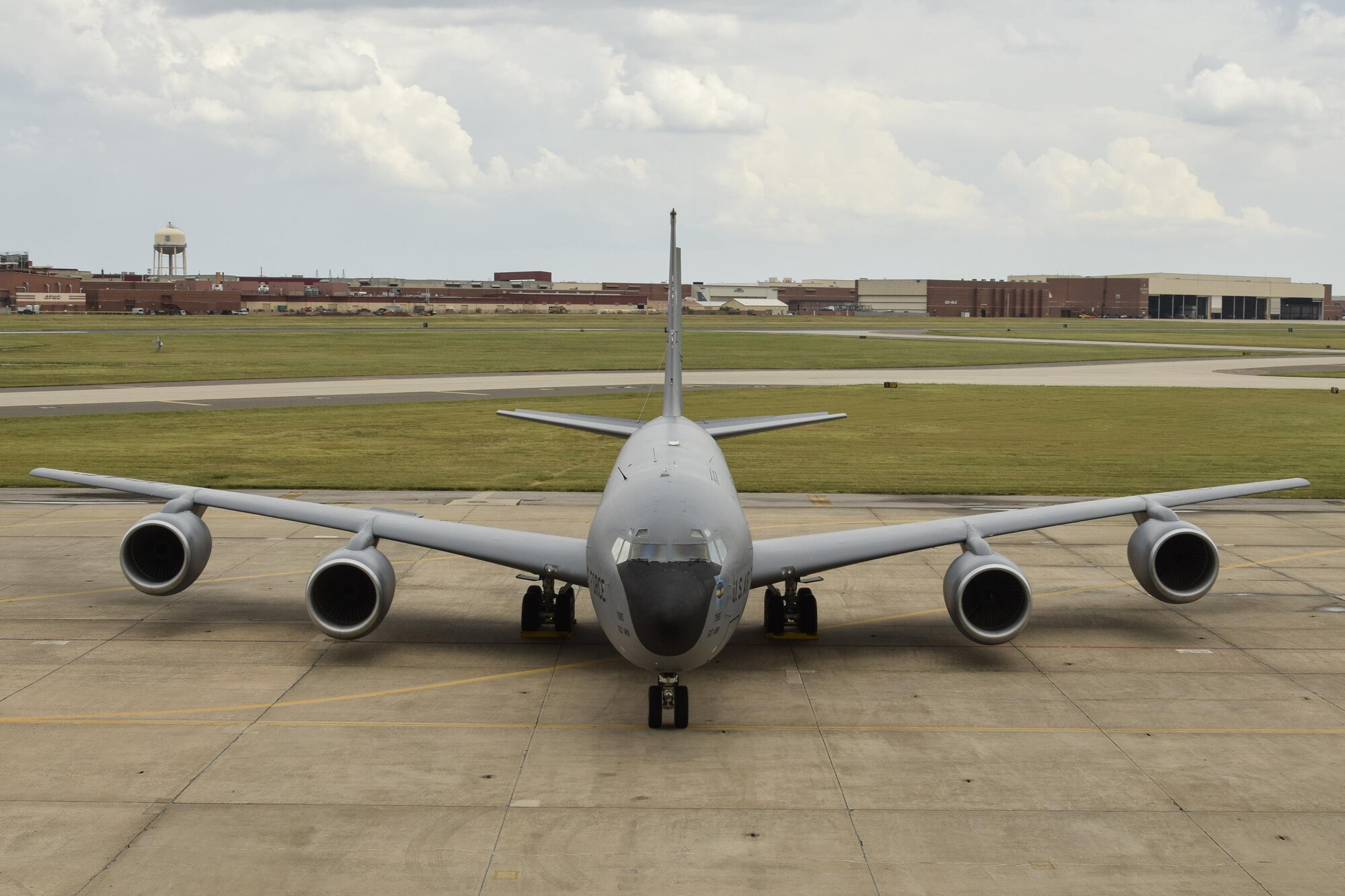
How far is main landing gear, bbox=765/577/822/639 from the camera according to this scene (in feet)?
70.2

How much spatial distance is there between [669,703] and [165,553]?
1092 centimetres

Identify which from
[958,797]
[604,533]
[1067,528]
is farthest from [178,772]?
[1067,528]

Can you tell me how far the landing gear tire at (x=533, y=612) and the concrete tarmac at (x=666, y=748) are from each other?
37 centimetres

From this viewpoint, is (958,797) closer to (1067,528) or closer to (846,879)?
(846,879)

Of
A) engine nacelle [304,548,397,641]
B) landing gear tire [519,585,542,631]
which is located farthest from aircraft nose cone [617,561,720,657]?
landing gear tire [519,585,542,631]

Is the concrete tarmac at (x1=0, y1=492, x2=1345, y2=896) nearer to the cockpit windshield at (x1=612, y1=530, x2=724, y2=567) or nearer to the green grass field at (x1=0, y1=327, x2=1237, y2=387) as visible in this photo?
the cockpit windshield at (x1=612, y1=530, x2=724, y2=567)

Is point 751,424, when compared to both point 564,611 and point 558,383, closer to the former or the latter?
point 564,611

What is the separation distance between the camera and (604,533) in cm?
1709

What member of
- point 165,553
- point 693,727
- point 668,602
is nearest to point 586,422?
point 165,553

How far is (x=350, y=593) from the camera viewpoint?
1988 centimetres

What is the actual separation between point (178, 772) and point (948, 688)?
1130 centimetres

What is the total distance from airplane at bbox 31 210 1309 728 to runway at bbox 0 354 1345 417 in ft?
130

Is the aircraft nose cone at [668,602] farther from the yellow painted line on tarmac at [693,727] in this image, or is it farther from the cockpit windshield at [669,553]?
the yellow painted line on tarmac at [693,727]

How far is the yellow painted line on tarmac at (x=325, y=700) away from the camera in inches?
674
